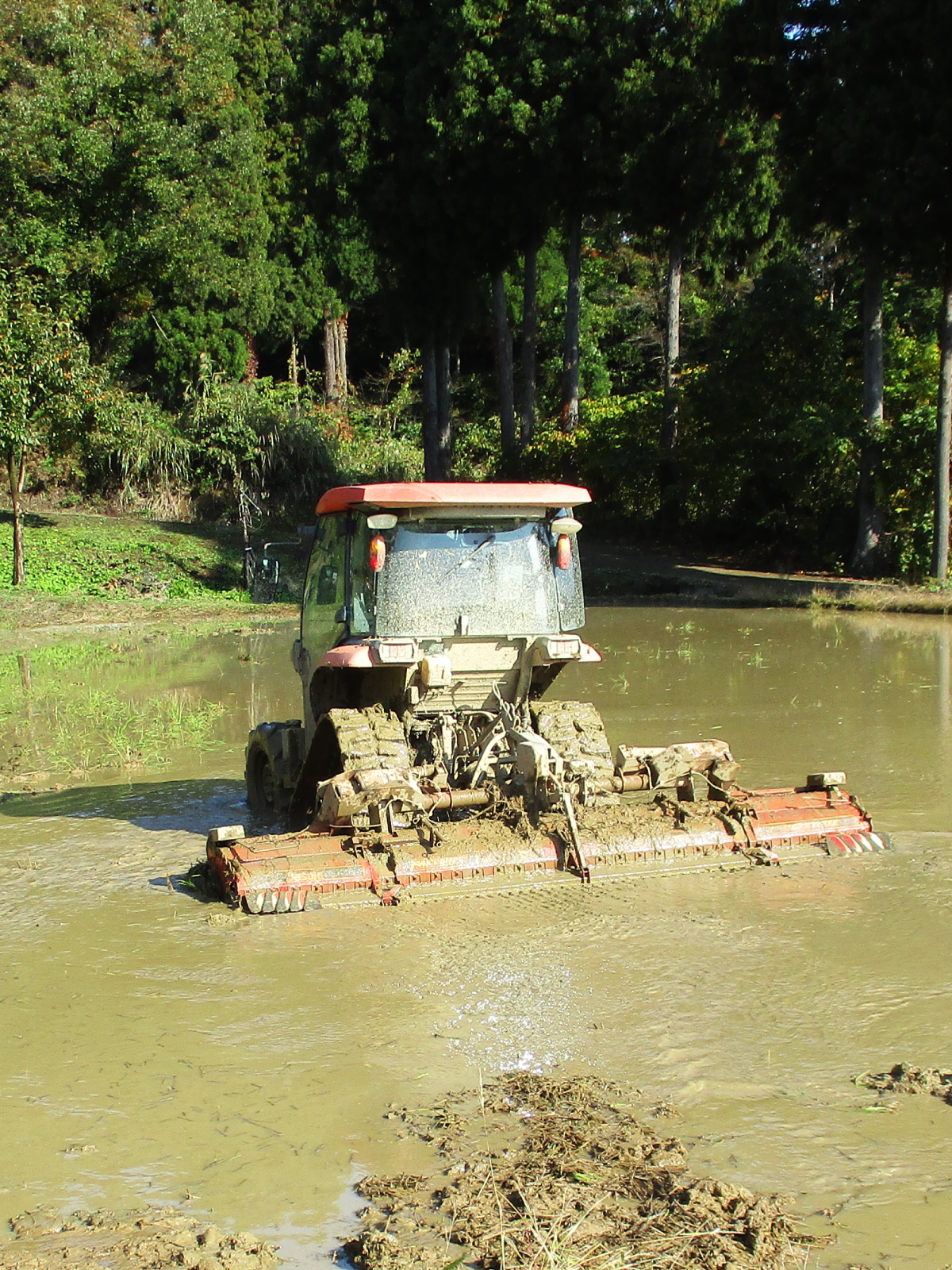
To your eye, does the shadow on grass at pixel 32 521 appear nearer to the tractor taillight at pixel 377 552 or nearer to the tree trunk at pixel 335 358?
the tree trunk at pixel 335 358

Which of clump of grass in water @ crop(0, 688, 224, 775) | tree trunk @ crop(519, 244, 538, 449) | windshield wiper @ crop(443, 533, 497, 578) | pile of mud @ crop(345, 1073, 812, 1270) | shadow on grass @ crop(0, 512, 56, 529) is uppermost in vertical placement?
tree trunk @ crop(519, 244, 538, 449)

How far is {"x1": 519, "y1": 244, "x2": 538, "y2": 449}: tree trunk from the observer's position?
30.0m

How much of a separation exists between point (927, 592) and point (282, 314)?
20450mm

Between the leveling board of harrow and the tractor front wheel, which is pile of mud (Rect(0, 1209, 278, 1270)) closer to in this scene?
the leveling board of harrow

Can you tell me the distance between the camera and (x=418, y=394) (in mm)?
38438

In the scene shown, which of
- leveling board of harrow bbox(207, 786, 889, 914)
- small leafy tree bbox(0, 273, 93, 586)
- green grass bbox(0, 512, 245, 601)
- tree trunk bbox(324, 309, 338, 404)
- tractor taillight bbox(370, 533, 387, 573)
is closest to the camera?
leveling board of harrow bbox(207, 786, 889, 914)

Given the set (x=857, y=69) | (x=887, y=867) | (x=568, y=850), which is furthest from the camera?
(x=857, y=69)

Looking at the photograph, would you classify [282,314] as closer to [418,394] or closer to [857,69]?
[418,394]

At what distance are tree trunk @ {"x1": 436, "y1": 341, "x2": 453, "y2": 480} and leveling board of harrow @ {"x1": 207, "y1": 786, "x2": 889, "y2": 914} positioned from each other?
24981mm

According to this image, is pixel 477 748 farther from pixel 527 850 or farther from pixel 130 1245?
pixel 130 1245

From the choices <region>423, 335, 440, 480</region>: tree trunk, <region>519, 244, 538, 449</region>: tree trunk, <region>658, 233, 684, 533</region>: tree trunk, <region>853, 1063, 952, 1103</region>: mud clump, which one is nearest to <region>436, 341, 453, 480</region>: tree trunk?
<region>423, 335, 440, 480</region>: tree trunk

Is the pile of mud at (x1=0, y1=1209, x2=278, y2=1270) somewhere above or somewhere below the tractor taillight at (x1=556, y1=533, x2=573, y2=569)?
below

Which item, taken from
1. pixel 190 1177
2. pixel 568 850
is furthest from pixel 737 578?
pixel 190 1177

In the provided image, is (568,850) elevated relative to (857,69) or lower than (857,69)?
lower
